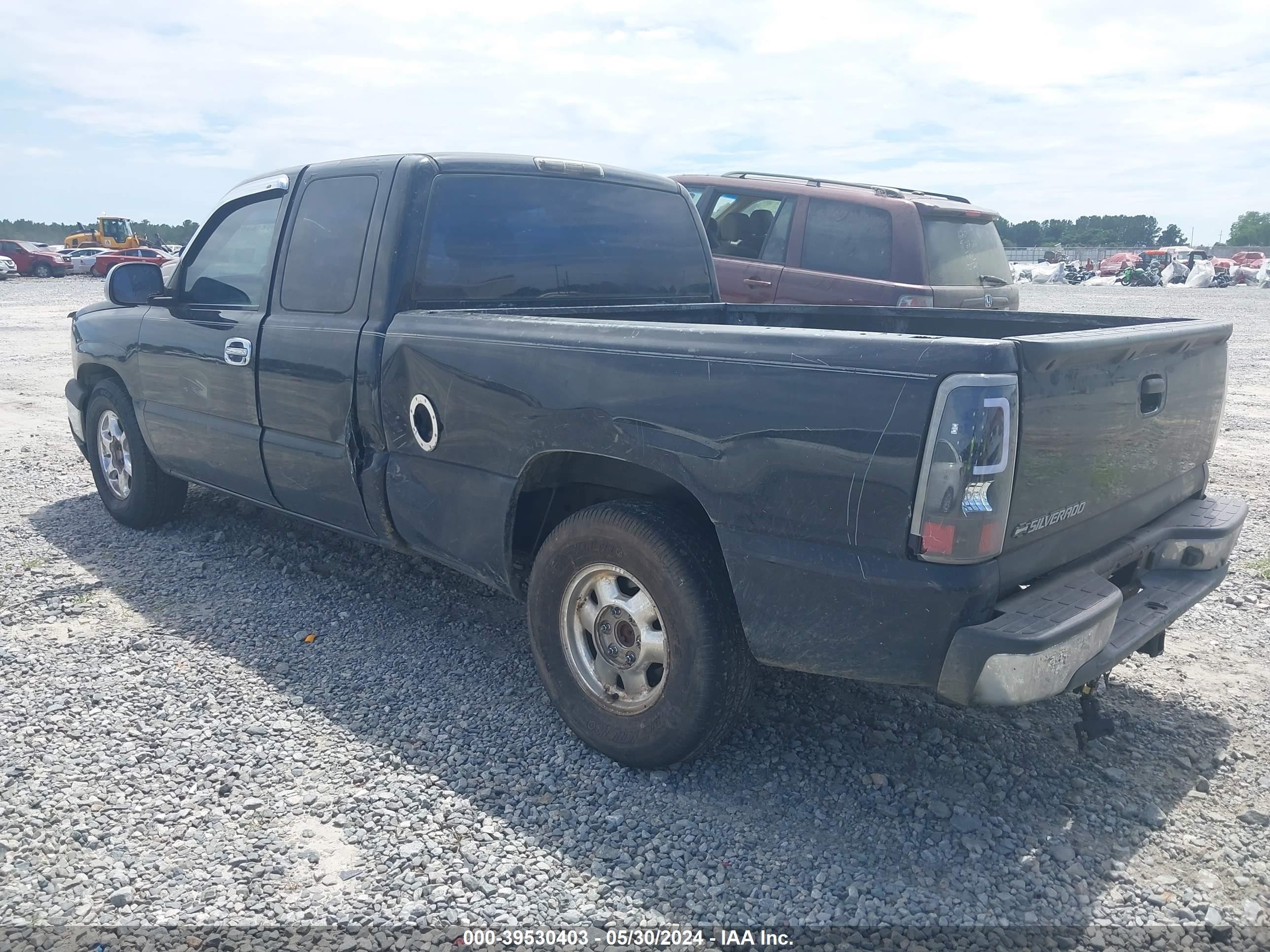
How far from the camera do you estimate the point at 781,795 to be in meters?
3.05

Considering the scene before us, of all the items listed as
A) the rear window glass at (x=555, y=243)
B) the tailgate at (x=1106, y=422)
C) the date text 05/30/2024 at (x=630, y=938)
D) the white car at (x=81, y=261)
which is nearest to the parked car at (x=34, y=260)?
the white car at (x=81, y=261)

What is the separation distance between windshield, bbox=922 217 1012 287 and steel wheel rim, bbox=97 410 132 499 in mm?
5672

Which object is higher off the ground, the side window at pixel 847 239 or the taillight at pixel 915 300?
the side window at pixel 847 239

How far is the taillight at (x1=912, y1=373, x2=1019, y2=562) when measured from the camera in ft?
7.67

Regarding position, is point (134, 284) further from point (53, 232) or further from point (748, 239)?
point (53, 232)

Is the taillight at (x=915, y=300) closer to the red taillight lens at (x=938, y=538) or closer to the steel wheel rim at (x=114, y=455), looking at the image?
the steel wheel rim at (x=114, y=455)

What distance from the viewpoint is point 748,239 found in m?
8.25

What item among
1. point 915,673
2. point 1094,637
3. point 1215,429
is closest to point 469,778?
point 915,673

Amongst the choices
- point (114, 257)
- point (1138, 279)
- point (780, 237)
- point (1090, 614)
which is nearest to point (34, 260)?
point (114, 257)

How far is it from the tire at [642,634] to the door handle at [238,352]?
6.23ft

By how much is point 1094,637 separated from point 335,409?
280 centimetres

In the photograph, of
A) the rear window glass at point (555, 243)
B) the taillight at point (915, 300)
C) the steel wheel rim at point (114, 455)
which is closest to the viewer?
the rear window glass at point (555, 243)

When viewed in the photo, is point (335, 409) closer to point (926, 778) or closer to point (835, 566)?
point (835, 566)

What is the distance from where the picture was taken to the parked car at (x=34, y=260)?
38.3 meters
